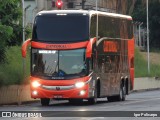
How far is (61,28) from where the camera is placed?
34.2 m

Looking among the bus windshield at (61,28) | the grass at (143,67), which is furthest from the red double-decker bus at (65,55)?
the grass at (143,67)

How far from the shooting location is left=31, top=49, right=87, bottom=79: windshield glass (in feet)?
112

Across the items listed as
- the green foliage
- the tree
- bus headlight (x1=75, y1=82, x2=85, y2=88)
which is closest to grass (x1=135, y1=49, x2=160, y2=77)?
the green foliage

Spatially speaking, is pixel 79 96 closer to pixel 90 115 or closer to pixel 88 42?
pixel 88 42

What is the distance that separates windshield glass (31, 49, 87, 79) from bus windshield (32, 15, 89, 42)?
23.6 inches

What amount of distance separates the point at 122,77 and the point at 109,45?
3425 mm

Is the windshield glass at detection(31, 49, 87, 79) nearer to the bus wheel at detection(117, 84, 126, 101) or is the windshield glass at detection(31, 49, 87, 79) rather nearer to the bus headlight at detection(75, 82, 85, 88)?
the bus headlight at detection(75, 82, 85, 88)

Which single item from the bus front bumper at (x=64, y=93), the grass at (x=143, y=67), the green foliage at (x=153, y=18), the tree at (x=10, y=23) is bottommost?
the grass at (x=143, y=67)

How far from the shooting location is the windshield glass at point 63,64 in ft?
112

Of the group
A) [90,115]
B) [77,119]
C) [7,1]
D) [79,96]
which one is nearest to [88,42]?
[79,96]

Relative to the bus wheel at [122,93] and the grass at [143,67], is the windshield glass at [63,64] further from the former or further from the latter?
the grass at [143,67]

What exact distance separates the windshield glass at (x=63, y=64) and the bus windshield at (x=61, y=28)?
0.60m

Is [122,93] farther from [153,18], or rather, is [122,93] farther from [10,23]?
[153,18]

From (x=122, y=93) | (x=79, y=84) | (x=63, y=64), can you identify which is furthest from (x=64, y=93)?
(x=122, y=93)
